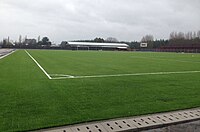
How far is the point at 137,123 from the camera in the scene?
5.10 m

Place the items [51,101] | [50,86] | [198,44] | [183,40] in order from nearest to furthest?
1. [51,101]
2. [50,86]
3. [198,44]
4. [183,40]

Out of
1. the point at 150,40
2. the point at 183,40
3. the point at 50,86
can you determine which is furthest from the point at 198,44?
the point at 50,86

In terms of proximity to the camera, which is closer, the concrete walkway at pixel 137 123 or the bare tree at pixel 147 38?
the concrete walkway at pixel 137 123

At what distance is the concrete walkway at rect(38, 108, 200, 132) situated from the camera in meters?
4.76

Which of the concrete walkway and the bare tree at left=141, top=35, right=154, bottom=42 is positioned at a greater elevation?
the bare tree at left=141, top=35, right=154, bottom=42

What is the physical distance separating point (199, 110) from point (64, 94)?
401cm

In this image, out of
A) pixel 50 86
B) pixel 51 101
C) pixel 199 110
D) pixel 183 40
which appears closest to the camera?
pixel 199 110

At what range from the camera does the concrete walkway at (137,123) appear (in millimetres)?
4756

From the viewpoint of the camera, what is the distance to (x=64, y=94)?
775cm

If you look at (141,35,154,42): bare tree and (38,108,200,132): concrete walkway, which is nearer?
(38,108,200,132): concrete walkway

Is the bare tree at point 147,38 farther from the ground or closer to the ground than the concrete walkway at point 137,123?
farther from the ground

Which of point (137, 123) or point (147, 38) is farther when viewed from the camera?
point (147, 38)

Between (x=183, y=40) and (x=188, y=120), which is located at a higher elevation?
(x=183, y=40)

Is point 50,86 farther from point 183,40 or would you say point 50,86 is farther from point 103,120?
point 183,40
